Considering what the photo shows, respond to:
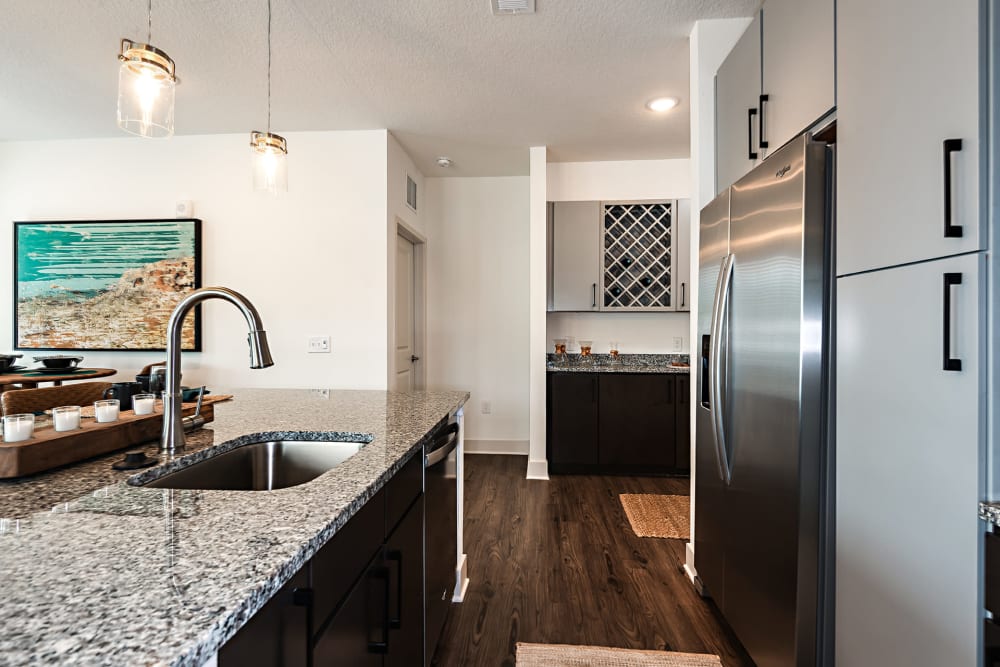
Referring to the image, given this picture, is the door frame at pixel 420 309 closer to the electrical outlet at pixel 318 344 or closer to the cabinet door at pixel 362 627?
the electrical outlet at pixel 318 344

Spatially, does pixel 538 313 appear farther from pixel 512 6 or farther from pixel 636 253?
pixel 512 6

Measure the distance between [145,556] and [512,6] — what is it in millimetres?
2378

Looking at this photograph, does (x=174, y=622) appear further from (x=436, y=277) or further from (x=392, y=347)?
(x=436, y=277)

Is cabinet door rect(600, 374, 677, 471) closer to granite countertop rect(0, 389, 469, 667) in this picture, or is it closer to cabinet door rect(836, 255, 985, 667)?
cabinet door rect(836, 255, 985, 667)

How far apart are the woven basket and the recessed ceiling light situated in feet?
10.4

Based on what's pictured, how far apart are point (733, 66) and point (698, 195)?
0.55 meters

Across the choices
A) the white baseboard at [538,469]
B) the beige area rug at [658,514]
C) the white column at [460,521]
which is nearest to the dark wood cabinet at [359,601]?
the white column at [460,521]

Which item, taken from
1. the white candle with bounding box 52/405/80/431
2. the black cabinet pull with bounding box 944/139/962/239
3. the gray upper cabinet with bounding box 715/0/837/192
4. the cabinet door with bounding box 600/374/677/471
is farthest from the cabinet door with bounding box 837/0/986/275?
the cabinet door with bounding box 600/374/677/471

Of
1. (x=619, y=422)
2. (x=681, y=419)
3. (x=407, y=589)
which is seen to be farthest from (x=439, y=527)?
(x=681, y=419)

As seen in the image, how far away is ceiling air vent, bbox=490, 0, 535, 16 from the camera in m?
2.16

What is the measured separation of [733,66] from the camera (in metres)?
2.16

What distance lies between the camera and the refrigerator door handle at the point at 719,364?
1.83 m

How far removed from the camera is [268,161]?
2.14 metres

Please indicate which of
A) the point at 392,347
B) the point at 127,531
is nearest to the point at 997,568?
the point at 127,531
